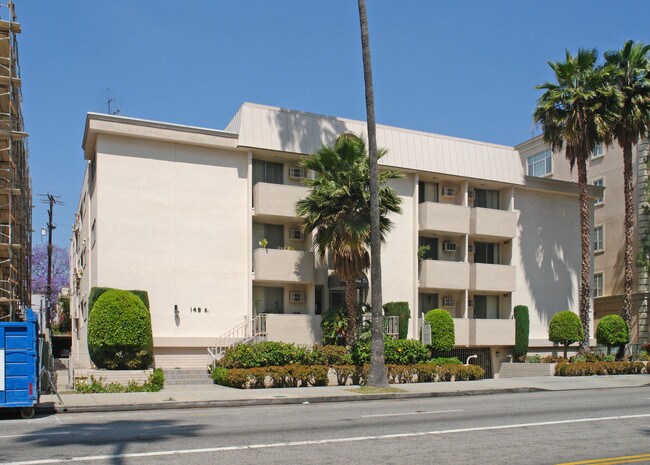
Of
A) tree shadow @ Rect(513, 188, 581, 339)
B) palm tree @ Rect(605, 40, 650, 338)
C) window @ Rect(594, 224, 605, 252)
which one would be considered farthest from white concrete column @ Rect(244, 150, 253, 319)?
window @ Rect(594, 224, 605, 252)

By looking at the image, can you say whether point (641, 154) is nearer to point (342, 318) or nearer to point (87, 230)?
point (342, 318)

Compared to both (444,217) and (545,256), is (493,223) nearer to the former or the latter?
(444,217)

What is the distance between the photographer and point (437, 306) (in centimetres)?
3484

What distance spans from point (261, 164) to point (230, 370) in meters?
9.51

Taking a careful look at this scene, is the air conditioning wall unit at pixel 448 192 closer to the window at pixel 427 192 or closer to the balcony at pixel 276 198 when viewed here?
the window at pixel 427 192

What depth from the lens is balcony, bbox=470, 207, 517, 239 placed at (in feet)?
113

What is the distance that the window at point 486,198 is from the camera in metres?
36.3

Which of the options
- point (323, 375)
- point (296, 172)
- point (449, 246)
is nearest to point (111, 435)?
point (323, 375)

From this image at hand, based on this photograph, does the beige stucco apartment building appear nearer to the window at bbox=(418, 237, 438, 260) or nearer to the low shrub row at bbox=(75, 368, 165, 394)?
the window at bbox=(418, 237, 438, 260)

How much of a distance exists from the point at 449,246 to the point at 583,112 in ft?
28.4

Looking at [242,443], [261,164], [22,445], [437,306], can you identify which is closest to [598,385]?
[437,306]

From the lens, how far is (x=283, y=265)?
29.9 m

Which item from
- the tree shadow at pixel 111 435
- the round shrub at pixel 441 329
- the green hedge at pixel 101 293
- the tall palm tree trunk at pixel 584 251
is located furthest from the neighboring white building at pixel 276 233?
the tree shadow at pixel 111 435

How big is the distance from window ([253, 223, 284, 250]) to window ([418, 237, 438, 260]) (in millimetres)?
7059
